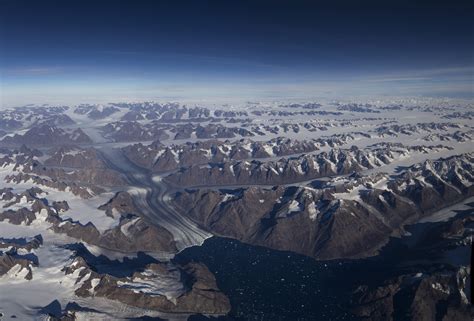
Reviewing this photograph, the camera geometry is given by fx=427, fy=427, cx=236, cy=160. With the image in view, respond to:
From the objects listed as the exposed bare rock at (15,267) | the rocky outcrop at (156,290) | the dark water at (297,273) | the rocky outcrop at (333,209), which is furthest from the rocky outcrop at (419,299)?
the exposed bare rock at (15,267)

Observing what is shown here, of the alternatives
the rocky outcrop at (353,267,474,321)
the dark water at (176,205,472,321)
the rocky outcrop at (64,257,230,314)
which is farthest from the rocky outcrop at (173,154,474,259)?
the rocky outcrop at (64,257,230,314)

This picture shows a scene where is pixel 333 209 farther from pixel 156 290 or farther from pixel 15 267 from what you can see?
pixel 15 267

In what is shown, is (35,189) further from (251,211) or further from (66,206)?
(251,211)

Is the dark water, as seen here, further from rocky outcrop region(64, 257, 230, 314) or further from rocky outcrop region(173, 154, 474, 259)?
rocky outcrop region(173, 154, 474, 259)

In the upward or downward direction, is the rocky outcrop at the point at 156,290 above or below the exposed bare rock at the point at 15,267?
below

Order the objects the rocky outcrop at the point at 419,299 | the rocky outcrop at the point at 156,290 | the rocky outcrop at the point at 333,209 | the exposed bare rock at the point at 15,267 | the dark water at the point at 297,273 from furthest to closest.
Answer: the rocky outcrop at the point at 333,209 → the exposed bare rock at the point at 15,267 → the dark water at the point at 297,273 → the rocky outcrop at the point at 156,290 → the rocky outcrop at the point at 419,299

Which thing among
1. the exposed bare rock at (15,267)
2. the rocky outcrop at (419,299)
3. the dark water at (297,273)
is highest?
the exposed bare rock at (15,267)

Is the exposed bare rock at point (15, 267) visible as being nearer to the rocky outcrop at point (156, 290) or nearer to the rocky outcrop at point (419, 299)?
the rocky outcrop at point (156, 290)

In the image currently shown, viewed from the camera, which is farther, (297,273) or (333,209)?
(333,209)

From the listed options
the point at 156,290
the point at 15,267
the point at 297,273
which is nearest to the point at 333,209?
the point at 297,273
